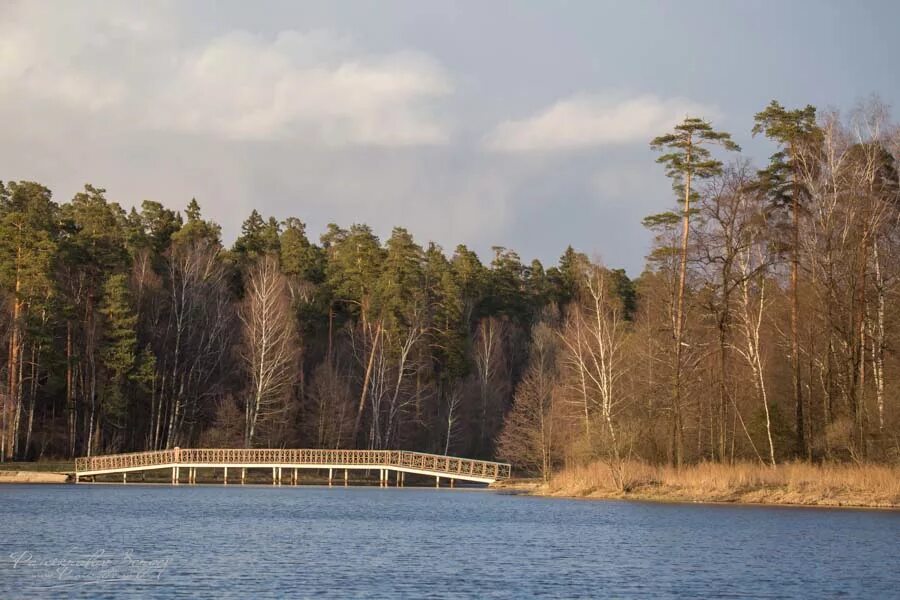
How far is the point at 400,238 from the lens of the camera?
81.3 meters

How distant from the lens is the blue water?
2192cm

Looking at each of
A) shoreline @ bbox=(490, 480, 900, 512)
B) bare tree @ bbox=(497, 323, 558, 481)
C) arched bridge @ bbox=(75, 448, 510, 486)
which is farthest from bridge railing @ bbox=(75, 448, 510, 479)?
shoreline @ bbox=(490, 480, 900, 512)

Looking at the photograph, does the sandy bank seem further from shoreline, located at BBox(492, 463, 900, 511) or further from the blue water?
shoreline, located at BBox(492, 463, 900, 511)

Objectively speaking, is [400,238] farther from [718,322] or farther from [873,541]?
[873,541]

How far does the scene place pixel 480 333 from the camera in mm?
90375

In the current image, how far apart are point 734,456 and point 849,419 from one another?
5.99 metres

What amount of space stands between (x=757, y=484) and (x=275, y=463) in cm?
2984

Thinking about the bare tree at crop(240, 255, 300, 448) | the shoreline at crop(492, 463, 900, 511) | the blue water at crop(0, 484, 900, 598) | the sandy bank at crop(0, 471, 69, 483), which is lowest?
the blue water at crop(0, 484, 900, 598)

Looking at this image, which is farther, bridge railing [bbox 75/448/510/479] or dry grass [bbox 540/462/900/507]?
bridge railing [bbox 75/448/510/479]

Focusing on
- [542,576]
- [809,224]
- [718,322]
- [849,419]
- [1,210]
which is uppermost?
[1,210]

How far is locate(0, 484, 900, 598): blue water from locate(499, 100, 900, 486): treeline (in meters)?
5.97

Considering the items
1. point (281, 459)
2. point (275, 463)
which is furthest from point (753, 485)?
point (281, 459)

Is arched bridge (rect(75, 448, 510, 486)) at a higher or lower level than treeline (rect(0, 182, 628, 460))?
lower

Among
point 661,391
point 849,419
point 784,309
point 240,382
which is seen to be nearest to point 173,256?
point 240,382
